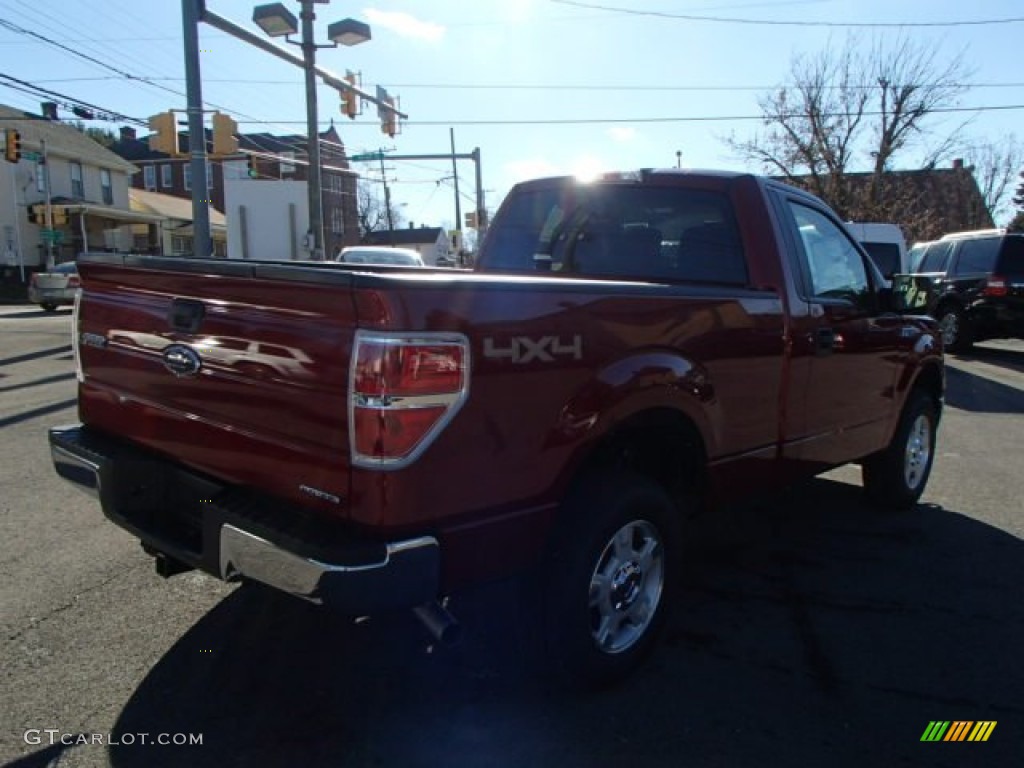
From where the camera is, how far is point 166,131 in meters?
15.0

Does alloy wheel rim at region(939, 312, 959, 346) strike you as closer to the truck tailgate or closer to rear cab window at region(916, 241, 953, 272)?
rear cab window at region(916, 241, 953, 272)

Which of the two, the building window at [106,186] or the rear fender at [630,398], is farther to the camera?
the building window at [106,186]

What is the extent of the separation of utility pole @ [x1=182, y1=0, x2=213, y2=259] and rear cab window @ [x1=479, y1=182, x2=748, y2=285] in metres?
9.37

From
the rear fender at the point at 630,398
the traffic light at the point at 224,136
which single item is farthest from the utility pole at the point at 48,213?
the rear fender at the point at 630,398

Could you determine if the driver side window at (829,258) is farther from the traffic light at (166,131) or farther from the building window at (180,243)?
the building window at (180,243)

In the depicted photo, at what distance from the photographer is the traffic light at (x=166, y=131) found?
49.0ft

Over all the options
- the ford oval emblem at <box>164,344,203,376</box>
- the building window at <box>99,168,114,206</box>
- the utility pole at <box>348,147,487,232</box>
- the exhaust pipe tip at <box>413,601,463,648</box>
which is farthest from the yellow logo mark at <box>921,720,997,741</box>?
the building window at <box>99,168,114,206</box>

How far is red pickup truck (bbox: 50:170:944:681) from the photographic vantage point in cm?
225

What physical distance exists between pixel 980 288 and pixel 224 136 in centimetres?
1384

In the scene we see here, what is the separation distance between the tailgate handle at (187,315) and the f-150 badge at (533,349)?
1.04 meters

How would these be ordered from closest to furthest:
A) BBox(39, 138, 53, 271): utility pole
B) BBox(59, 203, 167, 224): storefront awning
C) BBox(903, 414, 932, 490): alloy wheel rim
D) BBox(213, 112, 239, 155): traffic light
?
→ BBox(903, 414, 932, 490): alloy wheel rim
BBox(213, 112, 239, 155): traffic light
BBox(39, 138, 53, 271): utility pole
BBox(59, 203, 167, 224): storefront awning

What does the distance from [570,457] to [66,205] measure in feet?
143

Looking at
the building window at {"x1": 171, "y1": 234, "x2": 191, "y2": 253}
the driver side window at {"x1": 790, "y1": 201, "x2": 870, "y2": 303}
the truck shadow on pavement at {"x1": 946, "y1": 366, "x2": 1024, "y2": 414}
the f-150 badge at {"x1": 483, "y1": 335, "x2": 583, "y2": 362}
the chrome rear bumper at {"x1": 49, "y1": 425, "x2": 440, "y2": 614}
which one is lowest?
the truck shadow on pavement at {"x1": 946, "y1": 366, "x2": 1024, "y2": 414}

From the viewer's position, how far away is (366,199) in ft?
240
